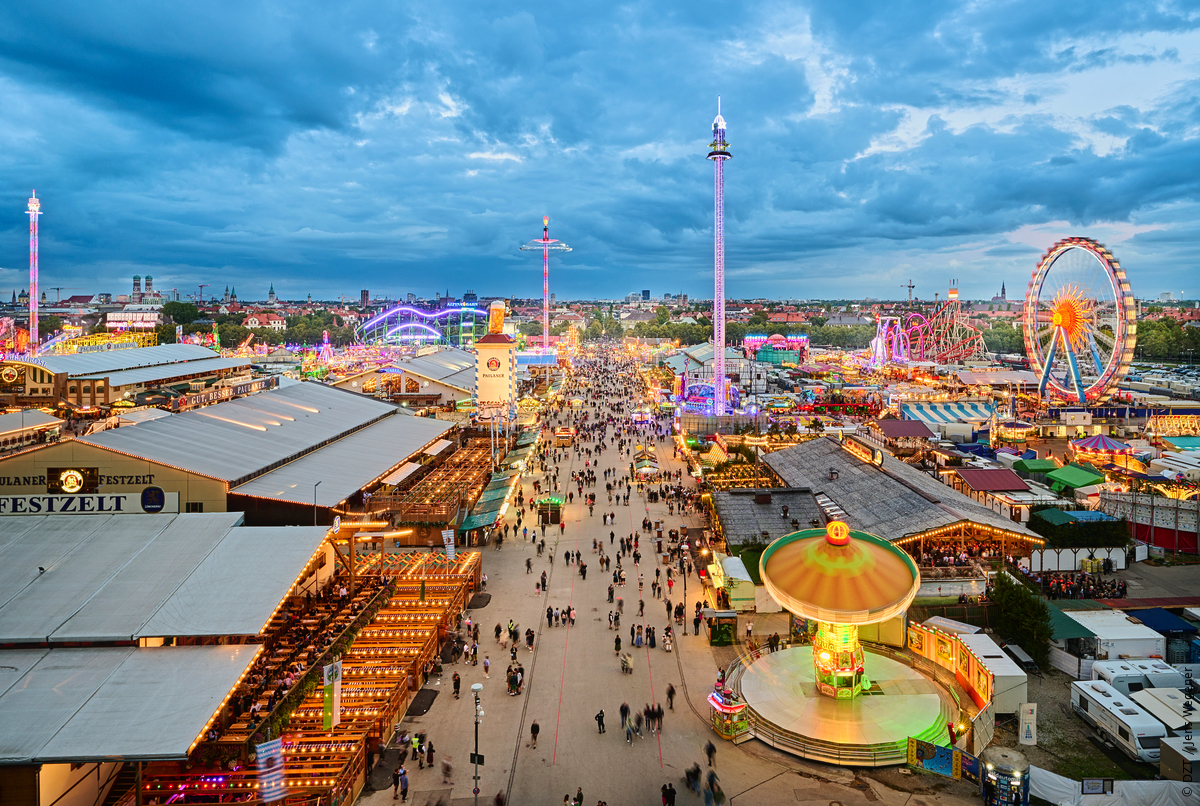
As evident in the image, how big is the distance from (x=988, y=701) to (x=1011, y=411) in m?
49.0

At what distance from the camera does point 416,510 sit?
1042 inches

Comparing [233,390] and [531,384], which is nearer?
[233,390]

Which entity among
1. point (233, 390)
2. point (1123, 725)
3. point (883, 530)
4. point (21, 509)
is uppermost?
point (233, 390)

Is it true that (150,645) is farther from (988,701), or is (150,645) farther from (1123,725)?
(1123,725)

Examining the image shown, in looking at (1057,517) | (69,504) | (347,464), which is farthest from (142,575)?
(1057,517)

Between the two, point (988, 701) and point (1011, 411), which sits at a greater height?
point (1011, 411)

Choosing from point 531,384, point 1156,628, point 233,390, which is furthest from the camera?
point 531,384

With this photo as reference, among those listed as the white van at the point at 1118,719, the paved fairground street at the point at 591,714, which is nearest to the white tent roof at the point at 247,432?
the paved fairground street at the point at 591,714

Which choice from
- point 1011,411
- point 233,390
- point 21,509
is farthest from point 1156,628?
point 1011,411

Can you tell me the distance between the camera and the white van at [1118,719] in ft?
44.8

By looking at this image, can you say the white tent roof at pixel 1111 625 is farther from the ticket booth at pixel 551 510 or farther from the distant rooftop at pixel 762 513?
the ticket booth at pixel 551 510

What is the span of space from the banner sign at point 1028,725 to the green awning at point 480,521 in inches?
693

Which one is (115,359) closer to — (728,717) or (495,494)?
(495,494)

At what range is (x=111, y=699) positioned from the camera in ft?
37.1
